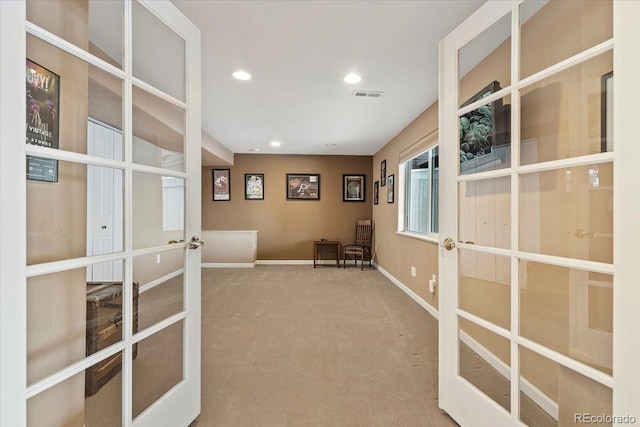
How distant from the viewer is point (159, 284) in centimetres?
143

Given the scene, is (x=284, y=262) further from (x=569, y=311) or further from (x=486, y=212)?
(x=569, y=311)

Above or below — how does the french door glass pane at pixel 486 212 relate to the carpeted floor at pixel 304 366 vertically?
above

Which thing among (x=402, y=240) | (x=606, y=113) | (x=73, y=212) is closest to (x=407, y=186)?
(x=402, y=240)

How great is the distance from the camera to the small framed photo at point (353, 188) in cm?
641

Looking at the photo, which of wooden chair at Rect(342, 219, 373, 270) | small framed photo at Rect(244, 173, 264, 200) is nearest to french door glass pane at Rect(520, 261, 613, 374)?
wooden chair at Rect(342, 219, 373, 270)

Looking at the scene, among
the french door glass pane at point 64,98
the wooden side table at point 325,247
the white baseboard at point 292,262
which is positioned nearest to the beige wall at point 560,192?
the french door glass pane at point 64,98

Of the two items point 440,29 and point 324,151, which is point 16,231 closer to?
point 440,29

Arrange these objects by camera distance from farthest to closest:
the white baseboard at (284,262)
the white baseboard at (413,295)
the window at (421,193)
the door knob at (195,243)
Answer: the white baseboard at (284,262)
the window at (421,193)
the white baseboard at (413,295)
the door knob at (195,243)

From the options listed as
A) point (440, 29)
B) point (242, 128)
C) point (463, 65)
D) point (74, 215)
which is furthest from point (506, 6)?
point (242, 128)

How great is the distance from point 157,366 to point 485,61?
2179 mm

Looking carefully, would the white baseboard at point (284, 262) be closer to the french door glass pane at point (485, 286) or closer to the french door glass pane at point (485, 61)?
the french door glass pane at point (485, 286)

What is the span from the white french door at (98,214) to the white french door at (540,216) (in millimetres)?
1399

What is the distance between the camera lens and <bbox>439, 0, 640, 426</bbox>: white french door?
924 millimetres

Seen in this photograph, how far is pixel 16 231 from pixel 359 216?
584cm
